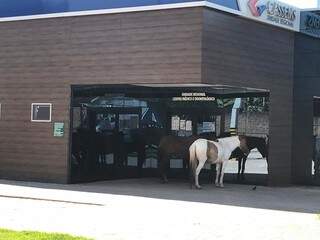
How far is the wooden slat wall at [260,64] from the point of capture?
16.6 meters

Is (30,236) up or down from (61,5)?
down

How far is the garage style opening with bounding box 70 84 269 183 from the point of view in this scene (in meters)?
19.2

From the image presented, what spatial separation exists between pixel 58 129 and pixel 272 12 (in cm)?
691

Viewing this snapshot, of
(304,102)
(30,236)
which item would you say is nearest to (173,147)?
(304,102)

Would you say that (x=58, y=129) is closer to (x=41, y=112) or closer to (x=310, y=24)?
(x=41, y=112)

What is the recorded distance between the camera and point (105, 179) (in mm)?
20328

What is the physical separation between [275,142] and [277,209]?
19.5ft

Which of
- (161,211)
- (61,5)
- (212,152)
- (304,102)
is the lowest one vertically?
(161,211)

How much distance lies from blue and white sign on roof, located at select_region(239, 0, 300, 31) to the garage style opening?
2.04 m

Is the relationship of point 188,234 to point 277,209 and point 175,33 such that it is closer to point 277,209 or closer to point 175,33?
point 277,209

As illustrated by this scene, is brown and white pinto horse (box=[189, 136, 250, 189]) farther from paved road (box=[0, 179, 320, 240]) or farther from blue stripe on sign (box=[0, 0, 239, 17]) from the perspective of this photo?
blue stripe on sign (box=[0, 0, 239, 17])

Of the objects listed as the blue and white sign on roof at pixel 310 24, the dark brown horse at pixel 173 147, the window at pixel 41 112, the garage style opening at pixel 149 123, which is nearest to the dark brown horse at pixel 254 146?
the garage style opening at pixel 149 123

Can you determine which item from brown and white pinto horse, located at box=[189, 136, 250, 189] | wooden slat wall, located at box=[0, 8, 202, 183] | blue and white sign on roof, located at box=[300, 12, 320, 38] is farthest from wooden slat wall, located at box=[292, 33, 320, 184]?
wooden slat wall, located at box=[0, 8, 202, 183]

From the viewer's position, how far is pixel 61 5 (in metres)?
18.2
